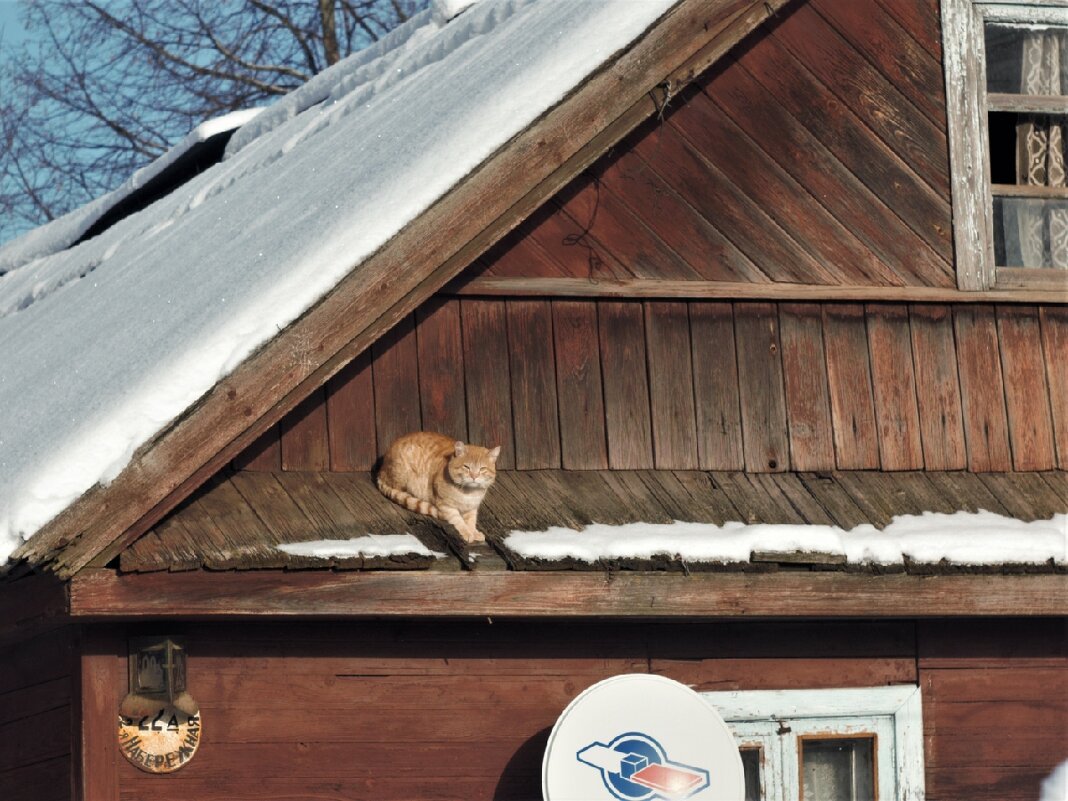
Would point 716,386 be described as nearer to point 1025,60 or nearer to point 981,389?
point 981,389

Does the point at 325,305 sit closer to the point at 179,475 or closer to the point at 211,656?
the point at 179,475

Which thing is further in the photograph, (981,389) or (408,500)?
(981,389)

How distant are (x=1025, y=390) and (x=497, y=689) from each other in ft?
8.61

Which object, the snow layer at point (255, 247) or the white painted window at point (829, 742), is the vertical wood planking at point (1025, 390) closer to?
the white painted window at point (829, 742)

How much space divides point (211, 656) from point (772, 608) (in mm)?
2053

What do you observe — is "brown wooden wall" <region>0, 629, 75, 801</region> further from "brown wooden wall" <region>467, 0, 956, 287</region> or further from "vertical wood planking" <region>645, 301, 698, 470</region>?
"vertical wood planking" <region>645, 301, 698, 470</region>

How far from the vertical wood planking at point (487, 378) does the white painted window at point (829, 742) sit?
4.26ft

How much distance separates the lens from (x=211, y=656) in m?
6.81

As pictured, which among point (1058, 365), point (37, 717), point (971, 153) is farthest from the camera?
point (971, 153)

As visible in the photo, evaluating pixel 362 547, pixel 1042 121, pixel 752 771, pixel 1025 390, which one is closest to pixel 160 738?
pixel 362 547

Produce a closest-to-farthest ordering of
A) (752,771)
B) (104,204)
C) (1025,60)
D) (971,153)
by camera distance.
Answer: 1. (752,771)
2. (971,153)
3. (1025,60)
4. (104,204)

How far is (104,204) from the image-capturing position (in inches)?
514

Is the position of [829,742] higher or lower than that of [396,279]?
lower

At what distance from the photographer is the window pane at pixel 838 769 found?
7.39 meters
